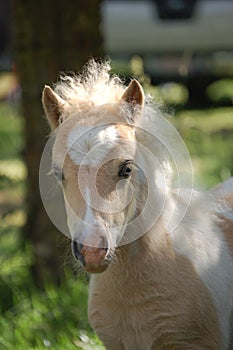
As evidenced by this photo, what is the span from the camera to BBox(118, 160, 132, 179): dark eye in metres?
3.73

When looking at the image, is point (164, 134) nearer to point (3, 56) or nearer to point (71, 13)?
point (71, 13)

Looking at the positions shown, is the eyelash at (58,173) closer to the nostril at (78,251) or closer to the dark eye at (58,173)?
the dark eye at (58,173)

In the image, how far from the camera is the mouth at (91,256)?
354 centimetres

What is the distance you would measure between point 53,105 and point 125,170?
0.51m

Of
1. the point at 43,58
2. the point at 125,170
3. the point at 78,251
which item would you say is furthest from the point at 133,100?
the point at 43,58

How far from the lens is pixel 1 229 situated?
23.1 feet

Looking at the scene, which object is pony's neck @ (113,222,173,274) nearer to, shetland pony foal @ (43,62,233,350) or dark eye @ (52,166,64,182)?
shetland pony foal @ (43,62,233,350)

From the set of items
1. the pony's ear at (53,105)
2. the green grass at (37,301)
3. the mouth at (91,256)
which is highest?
the pony's ear at (53,105)

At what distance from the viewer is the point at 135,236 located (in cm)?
395

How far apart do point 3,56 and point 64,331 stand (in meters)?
13.4

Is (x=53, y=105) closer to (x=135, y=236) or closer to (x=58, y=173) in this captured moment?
(x=58, y=173)

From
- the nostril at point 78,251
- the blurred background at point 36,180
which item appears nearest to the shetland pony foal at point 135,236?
the nostril at point 78,251

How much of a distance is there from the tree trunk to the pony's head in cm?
232

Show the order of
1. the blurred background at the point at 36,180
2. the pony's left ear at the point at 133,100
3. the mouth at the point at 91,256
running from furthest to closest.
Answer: the blurred background at the point at 36,180, the pony's left ear at the point at 133,100, the mouth at the point at 91,256
